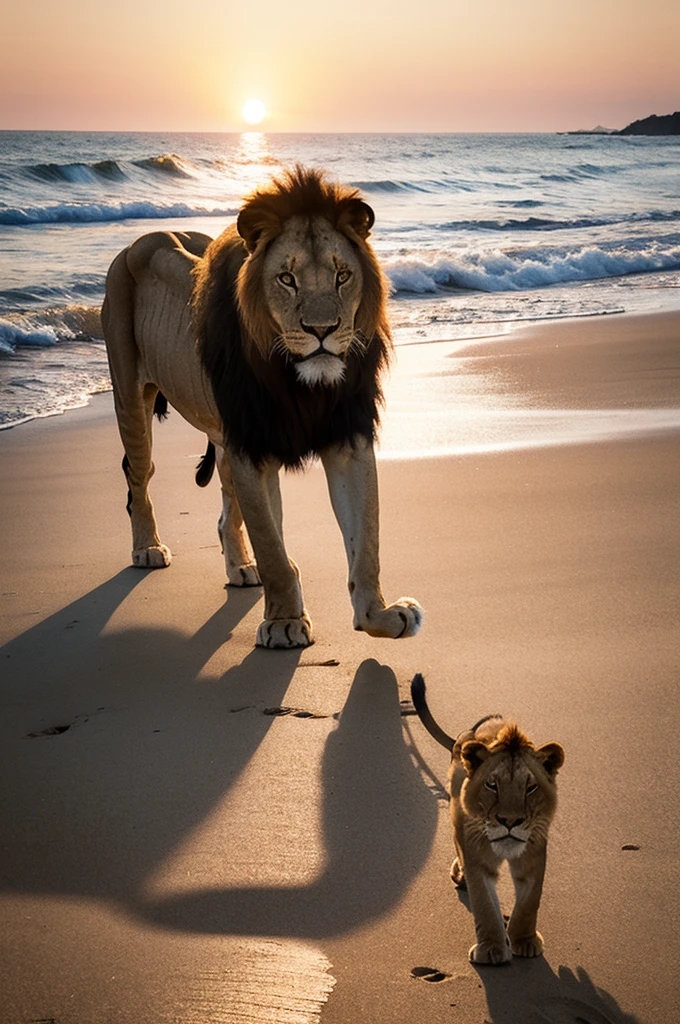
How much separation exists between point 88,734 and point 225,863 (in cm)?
90

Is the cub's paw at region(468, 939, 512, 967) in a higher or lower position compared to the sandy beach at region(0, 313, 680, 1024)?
higher

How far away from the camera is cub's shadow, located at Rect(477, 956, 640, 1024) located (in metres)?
2.22

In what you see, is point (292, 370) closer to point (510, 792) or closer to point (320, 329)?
point (320, 329)

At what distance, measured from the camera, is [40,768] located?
3.34 meters

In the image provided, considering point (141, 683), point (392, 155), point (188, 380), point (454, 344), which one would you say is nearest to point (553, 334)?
point (454, 344)

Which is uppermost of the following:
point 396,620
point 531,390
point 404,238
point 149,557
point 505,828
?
point 505,828

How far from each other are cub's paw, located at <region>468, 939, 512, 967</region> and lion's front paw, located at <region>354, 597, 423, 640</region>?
1.70 m

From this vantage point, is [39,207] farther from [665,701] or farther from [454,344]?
[665,701]

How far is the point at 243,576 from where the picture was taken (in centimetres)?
502

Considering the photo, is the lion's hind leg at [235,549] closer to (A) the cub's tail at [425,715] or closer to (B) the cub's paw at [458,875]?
(A) the cub's tail at [425,715]

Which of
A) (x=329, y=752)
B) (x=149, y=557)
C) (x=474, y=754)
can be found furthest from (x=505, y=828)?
(x=149, y=557)

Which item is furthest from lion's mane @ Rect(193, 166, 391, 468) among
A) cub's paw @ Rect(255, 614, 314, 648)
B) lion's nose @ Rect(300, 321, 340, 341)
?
cub's paw @ Rect(255, 614, 314, 648)

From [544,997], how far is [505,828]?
348 mm

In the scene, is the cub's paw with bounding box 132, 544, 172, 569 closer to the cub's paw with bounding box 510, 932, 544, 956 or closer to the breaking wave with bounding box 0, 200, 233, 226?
the cub's paw with bounding box 510, 932, 544, 956
